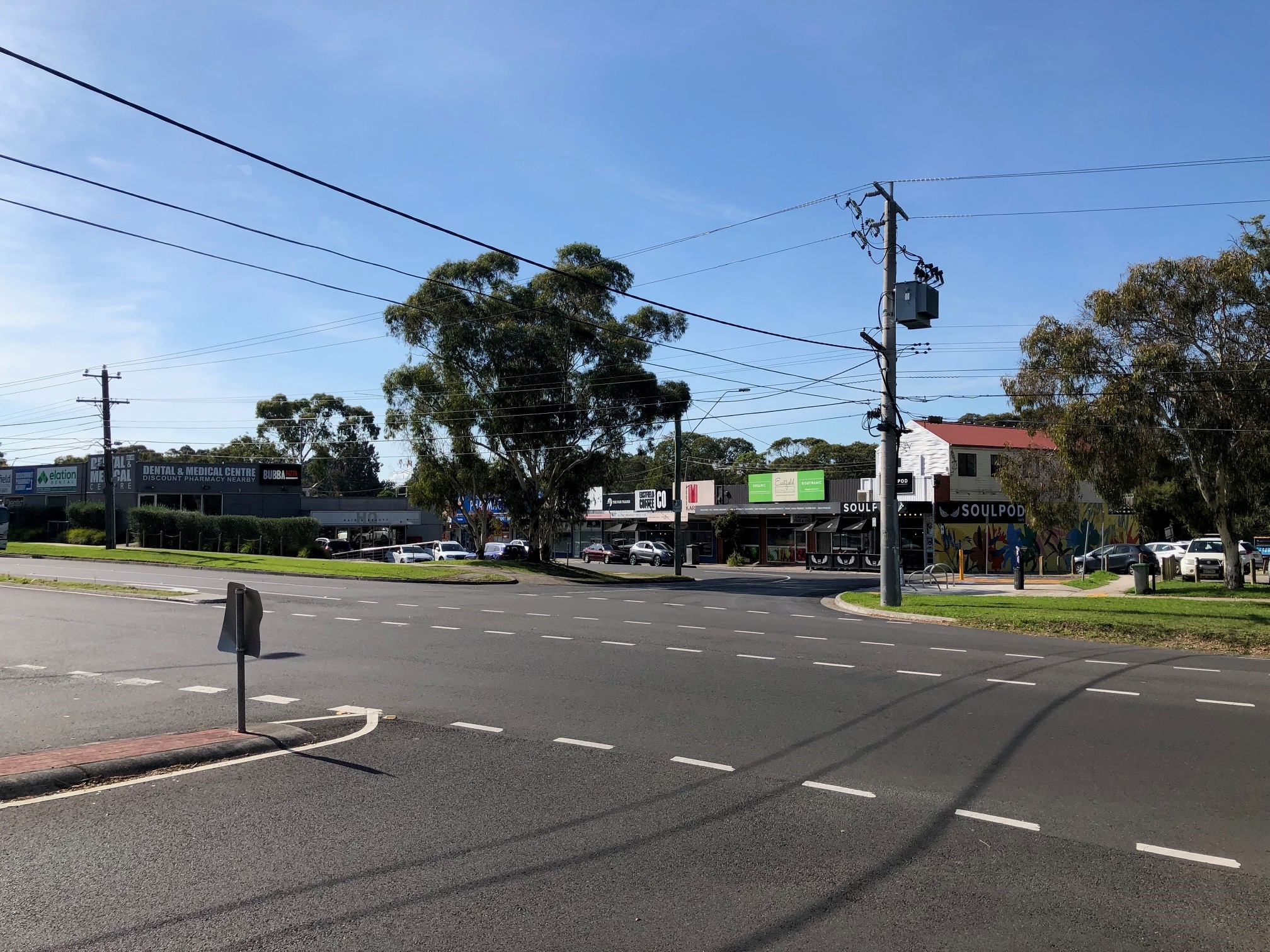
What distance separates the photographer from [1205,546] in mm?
38844

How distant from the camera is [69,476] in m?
68.8

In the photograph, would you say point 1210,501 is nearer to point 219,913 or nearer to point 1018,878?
point 1018,878

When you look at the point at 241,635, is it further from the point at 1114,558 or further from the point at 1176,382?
the point at 1114,558

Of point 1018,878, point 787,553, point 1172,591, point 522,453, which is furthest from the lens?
point 787,553

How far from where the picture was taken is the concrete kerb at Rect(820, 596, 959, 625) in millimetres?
21359

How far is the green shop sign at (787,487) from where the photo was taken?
175 ft

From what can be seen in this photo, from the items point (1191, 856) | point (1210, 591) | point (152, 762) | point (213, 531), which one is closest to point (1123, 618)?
point (1210, 591)

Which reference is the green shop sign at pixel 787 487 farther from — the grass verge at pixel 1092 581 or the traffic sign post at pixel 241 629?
the traffic sign post at pixel 241 629

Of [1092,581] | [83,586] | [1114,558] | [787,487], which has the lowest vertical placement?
[1092,581]

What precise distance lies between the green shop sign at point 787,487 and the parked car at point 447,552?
56.0ft

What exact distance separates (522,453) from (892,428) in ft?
72.4

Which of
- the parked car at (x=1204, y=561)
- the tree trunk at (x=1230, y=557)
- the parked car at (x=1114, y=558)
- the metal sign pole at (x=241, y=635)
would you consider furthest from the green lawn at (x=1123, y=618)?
the parked car at (x=1114, y=558)

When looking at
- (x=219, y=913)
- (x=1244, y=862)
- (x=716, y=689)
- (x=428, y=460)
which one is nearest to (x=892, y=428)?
(x=716, y=689)

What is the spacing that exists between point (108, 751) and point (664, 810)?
486cm
